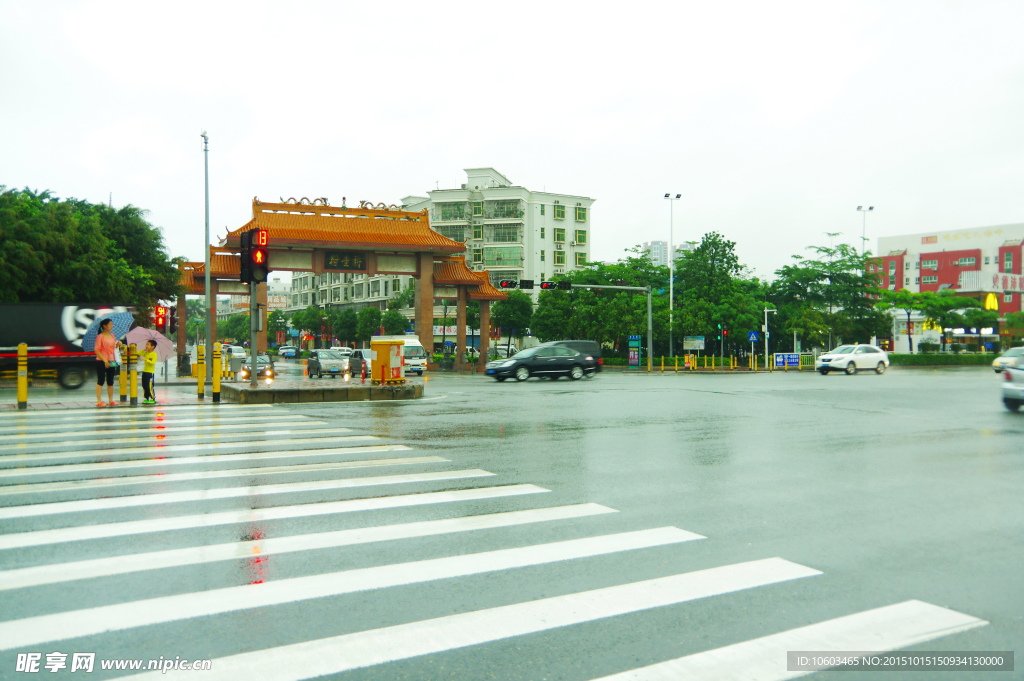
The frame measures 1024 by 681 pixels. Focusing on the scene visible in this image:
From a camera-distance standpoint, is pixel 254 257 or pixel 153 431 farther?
pixel 254 257

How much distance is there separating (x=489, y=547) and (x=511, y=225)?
260ft

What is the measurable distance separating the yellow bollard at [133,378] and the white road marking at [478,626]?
48.1 feet

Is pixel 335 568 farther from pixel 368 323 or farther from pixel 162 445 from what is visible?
pixel 368 323

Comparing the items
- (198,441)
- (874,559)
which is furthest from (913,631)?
(198,441)

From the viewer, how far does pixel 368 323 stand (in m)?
80.4

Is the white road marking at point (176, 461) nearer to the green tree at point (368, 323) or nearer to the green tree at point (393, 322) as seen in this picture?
the green tree at point (393, 322)

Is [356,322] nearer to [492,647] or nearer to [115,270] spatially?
[115,270]

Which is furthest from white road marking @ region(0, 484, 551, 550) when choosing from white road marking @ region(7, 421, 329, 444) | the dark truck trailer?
the dark truck trailer

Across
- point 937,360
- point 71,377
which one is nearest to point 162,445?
point 71,377

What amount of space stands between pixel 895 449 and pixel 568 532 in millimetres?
6396

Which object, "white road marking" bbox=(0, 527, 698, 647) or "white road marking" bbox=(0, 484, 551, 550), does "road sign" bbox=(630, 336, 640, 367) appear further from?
"white road marking" bbox=(0, 527, 698, 647)

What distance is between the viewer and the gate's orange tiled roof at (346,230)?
39.2 m

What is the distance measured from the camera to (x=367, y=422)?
1289cm

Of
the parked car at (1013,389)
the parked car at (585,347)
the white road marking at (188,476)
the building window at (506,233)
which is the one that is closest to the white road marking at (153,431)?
the white road marking at (188,476)
